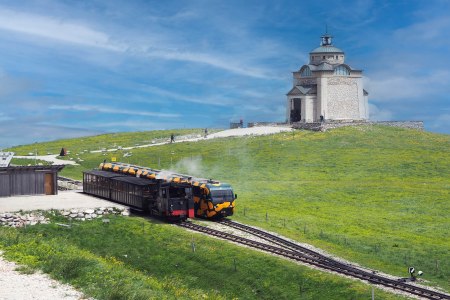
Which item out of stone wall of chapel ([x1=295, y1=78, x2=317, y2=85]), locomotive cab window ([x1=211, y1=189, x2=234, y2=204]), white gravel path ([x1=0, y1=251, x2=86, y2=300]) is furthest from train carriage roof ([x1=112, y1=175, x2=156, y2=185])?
stone wall of chapel ([x1=295, y1=78, x2=317, y2=85])

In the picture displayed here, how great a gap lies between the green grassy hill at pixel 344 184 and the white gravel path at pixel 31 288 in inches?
748

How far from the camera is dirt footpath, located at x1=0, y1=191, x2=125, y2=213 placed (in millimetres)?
49625

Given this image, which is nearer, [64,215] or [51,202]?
[64,215]

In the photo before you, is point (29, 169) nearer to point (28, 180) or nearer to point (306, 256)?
point (28, 180)

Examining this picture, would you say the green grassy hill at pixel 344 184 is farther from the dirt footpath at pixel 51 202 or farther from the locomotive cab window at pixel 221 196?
the dirt footpath at pixel 51 202

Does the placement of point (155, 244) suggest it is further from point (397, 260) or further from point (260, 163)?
point (260, 163)

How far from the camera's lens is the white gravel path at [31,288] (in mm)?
25016

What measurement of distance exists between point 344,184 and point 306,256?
3373 centimetres

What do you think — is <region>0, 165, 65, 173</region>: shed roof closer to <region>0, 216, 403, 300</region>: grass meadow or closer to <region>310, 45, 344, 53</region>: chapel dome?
<region>0, 216, 403, 300</region>: grass meadow

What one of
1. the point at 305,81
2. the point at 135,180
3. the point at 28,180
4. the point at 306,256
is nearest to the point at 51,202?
the point at 28,180

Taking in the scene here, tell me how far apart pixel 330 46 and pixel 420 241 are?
82.6m

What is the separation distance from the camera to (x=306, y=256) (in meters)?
38.2

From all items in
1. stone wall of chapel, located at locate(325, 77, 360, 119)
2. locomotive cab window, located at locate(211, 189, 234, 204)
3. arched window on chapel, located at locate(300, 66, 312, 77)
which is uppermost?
arched window on chapel, located at locate(300, 66, 312, 77)

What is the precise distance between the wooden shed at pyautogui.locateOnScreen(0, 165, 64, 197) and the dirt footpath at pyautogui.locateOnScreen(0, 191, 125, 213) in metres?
0.79
